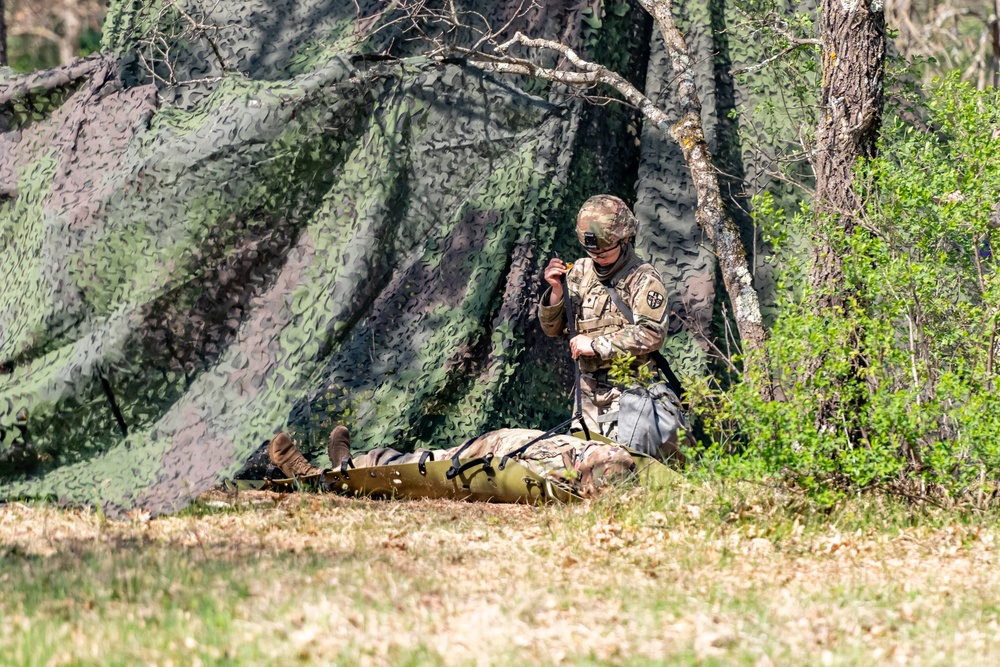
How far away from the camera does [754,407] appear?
5.34m

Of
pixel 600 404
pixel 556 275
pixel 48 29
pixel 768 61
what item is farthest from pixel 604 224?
pixel 48 29

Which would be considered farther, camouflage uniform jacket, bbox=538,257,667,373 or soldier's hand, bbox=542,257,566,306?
soldier's hand, bbox=542,257,566,306

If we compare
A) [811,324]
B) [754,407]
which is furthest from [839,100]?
[754,407]

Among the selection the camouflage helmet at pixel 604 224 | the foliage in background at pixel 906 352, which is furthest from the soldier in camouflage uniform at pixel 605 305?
the foliage in background at pixel 906 352

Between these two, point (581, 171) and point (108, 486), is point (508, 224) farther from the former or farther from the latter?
point (108, 486)

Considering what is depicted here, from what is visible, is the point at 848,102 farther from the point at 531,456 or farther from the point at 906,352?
the point at 531,456

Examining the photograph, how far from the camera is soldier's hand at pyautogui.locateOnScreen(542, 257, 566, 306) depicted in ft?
21.5

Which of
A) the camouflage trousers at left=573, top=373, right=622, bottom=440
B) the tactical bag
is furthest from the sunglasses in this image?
the tactical bag

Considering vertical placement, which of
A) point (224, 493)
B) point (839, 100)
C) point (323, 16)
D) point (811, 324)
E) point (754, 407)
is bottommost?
point (224, 493)

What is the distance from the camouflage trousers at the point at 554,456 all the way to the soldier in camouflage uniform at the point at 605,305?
17.1 inches

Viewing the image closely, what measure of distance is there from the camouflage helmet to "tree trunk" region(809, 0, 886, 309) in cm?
108

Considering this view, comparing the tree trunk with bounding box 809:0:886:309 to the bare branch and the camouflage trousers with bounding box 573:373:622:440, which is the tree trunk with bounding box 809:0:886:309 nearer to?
the bare branch

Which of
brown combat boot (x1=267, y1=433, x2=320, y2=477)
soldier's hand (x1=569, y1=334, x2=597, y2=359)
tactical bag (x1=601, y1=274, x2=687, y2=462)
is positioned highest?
soldier's hand (x1=569, y1=334, x2=597, y2=359)

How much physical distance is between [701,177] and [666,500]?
2.12 meters
